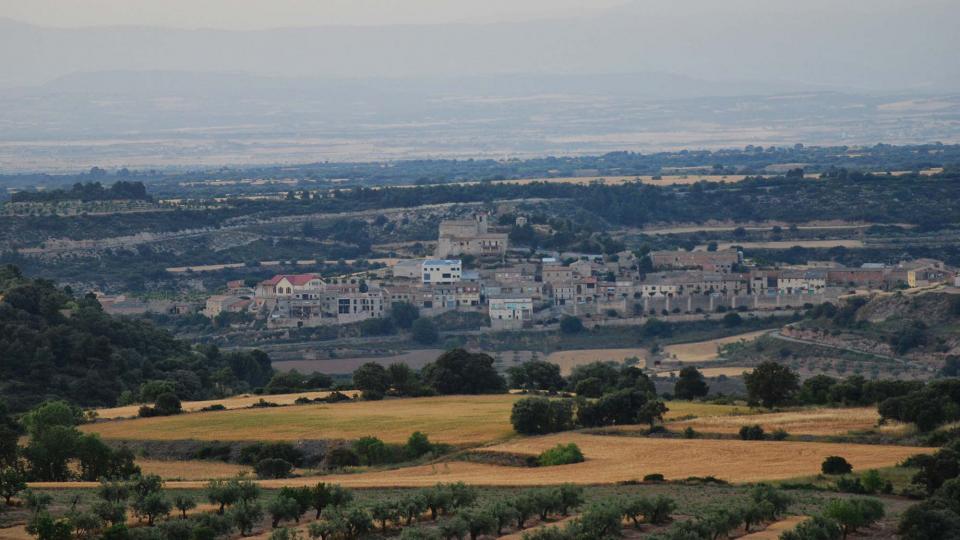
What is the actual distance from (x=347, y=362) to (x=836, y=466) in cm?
3783

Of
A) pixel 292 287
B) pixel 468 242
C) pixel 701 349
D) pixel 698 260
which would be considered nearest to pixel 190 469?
pixel 701 349

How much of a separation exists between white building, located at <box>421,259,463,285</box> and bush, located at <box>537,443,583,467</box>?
4549 centimetres

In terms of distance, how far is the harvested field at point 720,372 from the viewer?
64.7m

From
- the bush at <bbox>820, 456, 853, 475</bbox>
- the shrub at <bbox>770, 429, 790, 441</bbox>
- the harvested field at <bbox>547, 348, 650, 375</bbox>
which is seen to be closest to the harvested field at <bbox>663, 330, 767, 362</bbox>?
the harvested field at <bbox>547, 348, 650, 375</bbox>

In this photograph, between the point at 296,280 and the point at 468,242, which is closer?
the point at 296,280

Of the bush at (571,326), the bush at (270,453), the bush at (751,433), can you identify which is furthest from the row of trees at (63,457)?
the bush at (571,326)

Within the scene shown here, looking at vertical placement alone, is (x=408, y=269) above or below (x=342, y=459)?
below

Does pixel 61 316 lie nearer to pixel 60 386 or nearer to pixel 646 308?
pixel 60 386

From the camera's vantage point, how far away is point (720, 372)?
216 feet

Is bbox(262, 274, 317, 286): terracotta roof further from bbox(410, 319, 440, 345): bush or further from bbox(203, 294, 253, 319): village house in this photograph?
bbox(410, 319, 440, 345): bush

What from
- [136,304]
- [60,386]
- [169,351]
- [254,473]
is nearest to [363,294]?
[136,304]

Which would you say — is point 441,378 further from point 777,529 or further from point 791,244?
point 791,244

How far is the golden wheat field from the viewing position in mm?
43406

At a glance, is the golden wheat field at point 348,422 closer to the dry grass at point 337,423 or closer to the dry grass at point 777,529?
the dry grass at point 337,423
